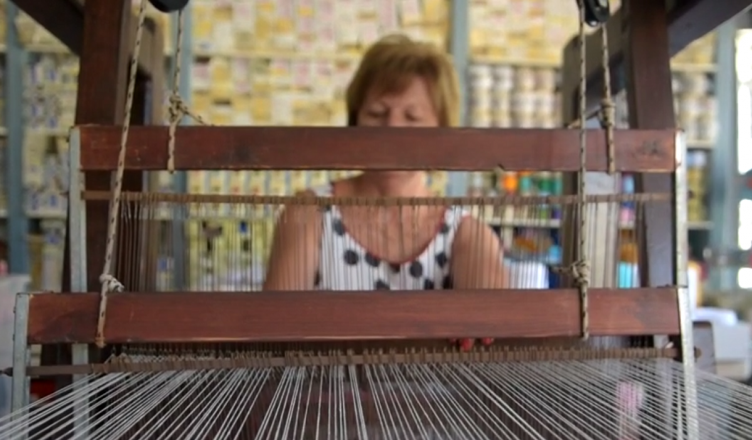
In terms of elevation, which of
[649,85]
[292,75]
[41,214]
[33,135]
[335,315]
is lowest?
[335,315]

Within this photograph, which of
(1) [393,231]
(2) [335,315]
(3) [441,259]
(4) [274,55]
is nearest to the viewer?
(2) [335,315]

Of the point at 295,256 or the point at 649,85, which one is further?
the point at 295,256

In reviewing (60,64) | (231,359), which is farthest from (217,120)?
(231,359)

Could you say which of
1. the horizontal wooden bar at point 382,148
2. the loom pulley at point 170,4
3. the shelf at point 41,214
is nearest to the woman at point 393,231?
the horizontal wooden bar at point 382,148

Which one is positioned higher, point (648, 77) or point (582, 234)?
point (648, 77)

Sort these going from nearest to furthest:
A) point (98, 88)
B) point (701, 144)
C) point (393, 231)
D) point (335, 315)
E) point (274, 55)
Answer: point (335, 315) < point (98, 88) < point (393, 231) < point (274, 55) < point (701, 144)

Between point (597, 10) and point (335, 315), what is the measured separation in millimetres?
406

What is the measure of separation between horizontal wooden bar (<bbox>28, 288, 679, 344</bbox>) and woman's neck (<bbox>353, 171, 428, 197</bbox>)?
1.65 ft

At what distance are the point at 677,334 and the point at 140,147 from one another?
21.8 inches

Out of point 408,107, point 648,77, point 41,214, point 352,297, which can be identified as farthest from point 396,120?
point 41,214

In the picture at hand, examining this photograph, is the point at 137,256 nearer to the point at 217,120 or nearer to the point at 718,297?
the point at 217,120

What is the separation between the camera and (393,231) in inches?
35.6

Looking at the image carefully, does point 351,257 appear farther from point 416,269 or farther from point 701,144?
point 701,144

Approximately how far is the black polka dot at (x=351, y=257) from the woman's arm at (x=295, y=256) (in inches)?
1.7
